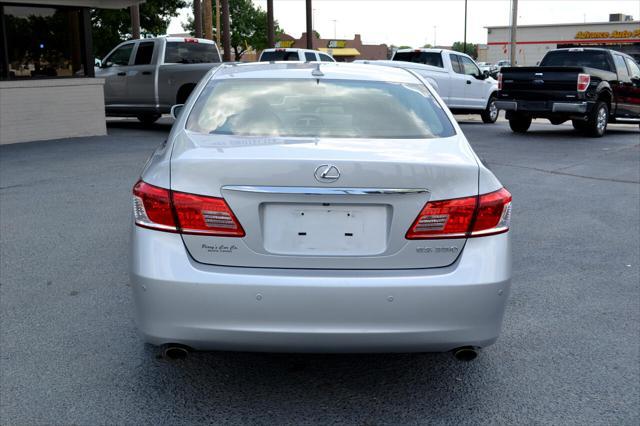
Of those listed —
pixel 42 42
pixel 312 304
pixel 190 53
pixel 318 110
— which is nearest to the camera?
pixel 312 304

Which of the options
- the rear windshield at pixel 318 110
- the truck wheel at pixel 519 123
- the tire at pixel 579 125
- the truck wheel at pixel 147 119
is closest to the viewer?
the rear windshield at pixel 318 110

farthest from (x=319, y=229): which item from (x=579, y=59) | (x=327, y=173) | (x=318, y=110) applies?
(x=579, y=59)

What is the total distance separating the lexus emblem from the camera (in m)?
3.05

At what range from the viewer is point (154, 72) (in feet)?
56.1

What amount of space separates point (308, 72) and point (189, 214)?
158cm

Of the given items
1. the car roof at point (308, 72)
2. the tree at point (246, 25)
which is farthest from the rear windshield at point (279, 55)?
the tree at point (246, 25)

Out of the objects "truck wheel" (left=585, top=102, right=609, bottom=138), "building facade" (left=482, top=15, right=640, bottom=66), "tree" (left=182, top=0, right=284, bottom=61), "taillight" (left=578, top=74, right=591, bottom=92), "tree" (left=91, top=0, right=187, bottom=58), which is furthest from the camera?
"building facade" (left=482, top=15, right=640, bottom=66)

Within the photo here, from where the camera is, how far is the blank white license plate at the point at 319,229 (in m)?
3.10

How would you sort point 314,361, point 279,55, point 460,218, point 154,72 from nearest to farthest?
point 460,218
point 314,361
point 154,72
point 279,55

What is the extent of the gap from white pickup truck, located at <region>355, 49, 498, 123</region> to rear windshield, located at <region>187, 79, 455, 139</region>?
16.4 meters

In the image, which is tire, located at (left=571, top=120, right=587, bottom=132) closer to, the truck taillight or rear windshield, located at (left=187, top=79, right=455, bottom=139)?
rear windshield, located at (left=187, top=79, right=455, bottom=139)

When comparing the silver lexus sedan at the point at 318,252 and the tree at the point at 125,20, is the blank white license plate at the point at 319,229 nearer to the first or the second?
the silver lexus sedan at the point at 318,252

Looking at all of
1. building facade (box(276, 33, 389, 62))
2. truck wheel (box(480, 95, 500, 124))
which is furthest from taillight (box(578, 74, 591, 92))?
building facade (box(276, 33, 389, 62))

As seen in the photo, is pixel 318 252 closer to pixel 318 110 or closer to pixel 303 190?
pixel 303 190
